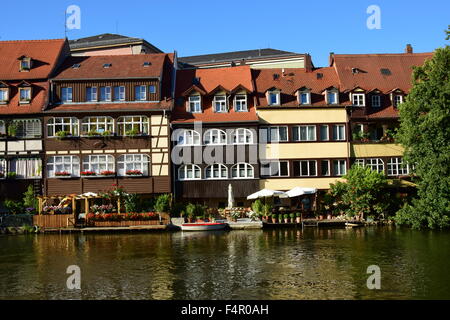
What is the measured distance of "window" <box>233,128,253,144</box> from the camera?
45562 mm

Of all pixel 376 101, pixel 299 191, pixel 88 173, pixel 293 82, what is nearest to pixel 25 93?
pixel 88 173

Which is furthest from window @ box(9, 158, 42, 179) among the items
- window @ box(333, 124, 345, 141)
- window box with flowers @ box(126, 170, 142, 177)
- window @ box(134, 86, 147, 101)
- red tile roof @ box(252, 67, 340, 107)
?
window @ box(333, 124, 345, 141)

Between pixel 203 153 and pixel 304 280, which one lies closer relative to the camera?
pixel 304 280

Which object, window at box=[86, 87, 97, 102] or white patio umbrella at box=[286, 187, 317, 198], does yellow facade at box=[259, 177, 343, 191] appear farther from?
window at box=[86, 87, 97, 102]

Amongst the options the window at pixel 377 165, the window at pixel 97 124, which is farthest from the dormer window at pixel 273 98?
the window at pixel 97 124

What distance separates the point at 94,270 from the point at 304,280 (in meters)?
9.47

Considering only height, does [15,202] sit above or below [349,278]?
above

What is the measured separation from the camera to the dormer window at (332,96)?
153 feet

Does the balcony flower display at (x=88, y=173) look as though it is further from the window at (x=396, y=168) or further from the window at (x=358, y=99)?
the window at (x=396, y=168)

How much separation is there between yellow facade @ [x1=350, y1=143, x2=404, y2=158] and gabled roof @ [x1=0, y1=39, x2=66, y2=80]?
27254mm

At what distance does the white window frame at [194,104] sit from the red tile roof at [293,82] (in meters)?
5.21
